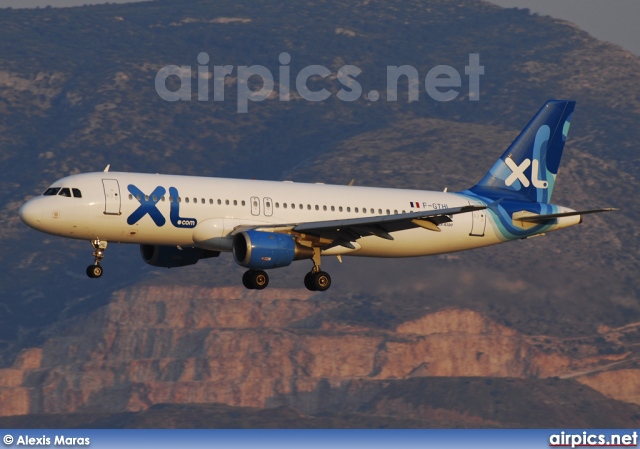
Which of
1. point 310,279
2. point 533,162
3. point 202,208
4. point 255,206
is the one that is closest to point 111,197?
point 202,208

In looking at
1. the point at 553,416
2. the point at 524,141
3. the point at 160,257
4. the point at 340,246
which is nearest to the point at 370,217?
the point at 340,246

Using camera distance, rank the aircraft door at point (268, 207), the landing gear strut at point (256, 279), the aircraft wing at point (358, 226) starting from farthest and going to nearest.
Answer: the landing gear strut at point (256, 279)
the aircraft door at point (268, 207)
the aircraft wing at point (358, 226)

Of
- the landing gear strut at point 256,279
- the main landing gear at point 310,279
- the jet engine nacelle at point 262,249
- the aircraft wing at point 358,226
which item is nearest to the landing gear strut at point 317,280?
the main landing gear at point 310,279

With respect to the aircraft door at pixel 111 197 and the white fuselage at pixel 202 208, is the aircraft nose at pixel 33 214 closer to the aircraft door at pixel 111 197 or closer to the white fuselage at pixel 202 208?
the white fuselage at pixel 202 208

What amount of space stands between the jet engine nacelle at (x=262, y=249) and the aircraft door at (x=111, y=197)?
5.90m

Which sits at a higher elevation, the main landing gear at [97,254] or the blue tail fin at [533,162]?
the blue tail fin at [533,162]

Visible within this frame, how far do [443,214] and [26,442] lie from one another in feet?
78.8

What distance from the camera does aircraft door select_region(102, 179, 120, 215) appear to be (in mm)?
72688

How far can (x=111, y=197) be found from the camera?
7281cm

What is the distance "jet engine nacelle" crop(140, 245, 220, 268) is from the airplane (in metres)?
0.05

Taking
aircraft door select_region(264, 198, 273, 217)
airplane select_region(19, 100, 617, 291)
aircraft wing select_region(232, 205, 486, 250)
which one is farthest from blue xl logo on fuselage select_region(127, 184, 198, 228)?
aircraft door select_region(264, 198, 273, 217)

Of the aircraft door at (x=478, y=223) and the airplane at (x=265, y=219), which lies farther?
the aircraft door at (x=478, y=223)

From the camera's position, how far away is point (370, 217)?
248ft

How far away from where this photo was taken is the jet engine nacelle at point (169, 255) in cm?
7862
